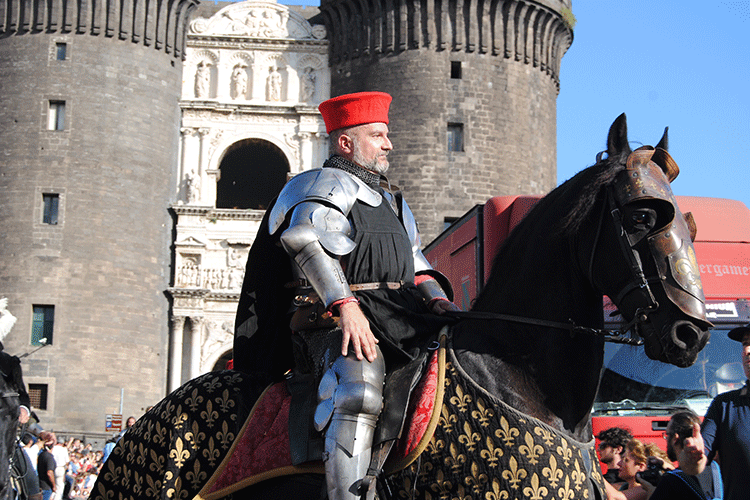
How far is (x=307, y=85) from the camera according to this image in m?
33.2

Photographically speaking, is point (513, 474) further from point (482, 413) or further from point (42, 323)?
point (42, 323)

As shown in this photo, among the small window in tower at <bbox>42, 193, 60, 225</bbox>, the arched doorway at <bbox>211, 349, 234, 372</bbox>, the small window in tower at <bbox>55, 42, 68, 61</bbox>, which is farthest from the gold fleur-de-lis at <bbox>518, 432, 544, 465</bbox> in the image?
the small window in tower at <bbox>55, 42, 68, 61</bbox>

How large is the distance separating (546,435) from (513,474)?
7.1 inches

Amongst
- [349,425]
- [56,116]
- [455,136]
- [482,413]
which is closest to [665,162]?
[482,413]

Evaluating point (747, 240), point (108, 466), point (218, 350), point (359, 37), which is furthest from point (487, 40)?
point (108, 466)

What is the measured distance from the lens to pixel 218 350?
30719mm

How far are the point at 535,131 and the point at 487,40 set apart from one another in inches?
140

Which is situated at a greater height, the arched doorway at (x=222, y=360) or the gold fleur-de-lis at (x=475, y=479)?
the gold fleur-de-lis at (x=475, y=479)

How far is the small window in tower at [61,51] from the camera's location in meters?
31.2

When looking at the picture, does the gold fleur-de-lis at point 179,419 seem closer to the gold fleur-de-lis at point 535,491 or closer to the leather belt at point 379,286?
the leather belt at point 379,286

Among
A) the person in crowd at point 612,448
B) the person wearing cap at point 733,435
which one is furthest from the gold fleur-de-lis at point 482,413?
the person in crowd at point 612,448

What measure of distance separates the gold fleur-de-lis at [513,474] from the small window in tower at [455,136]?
29.5 meters

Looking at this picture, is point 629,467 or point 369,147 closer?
point 369,147

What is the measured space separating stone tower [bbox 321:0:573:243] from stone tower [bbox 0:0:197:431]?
6717mm
